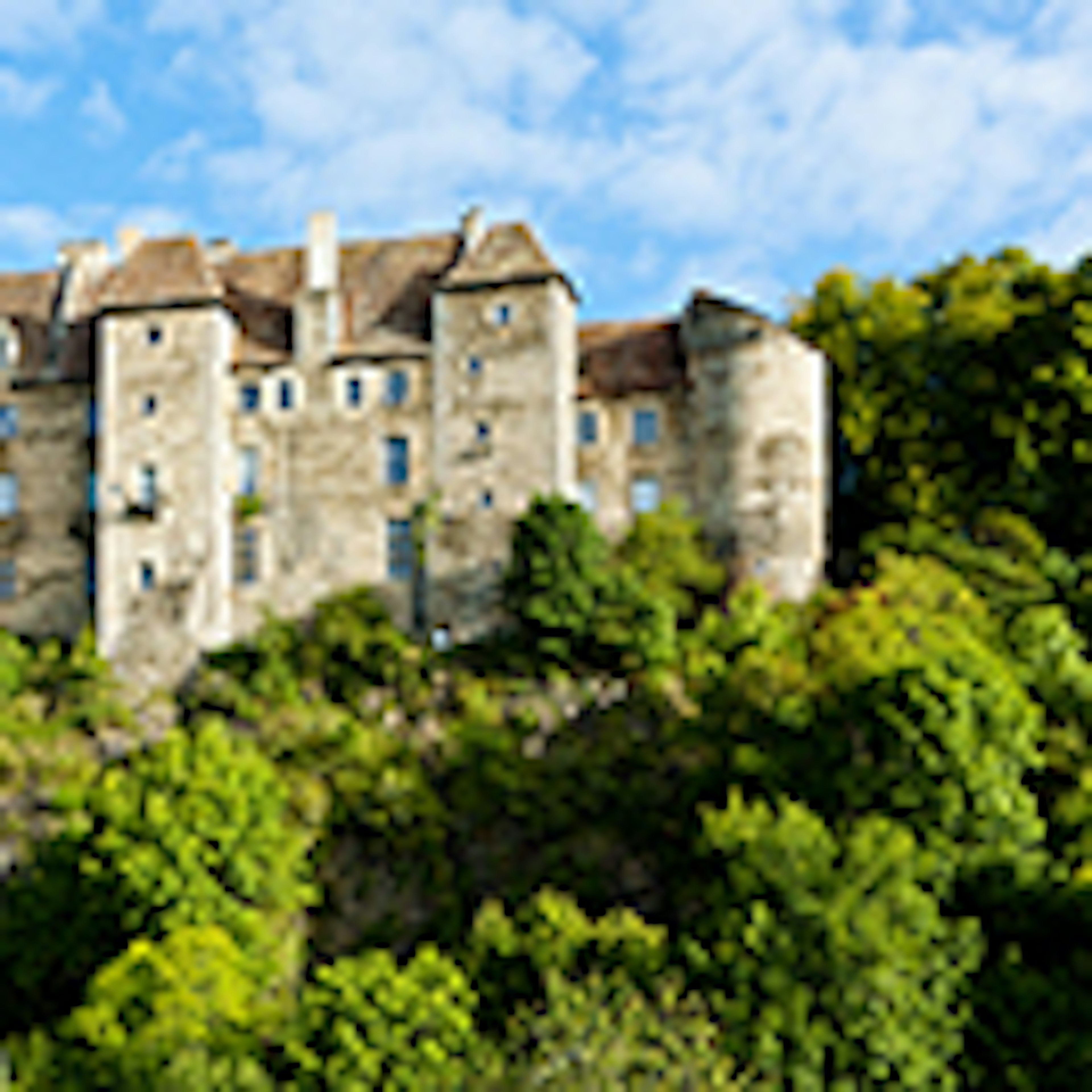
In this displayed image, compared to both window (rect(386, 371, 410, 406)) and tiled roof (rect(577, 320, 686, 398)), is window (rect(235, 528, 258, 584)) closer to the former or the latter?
window (rect(386, 371, 410, 406))

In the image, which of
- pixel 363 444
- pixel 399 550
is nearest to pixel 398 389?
pixel 363 444

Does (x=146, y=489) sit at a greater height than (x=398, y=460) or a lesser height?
lesser

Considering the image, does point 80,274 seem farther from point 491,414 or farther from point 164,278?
point 491,414

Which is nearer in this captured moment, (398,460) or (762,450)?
(762,450)

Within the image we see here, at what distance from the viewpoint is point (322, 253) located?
5516 centimetres

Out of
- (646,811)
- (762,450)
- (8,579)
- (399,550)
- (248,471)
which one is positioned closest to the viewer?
(646,811)

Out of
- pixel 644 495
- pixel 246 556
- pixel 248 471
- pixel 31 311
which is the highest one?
pixel 31 311

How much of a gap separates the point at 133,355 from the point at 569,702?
58.4 feet

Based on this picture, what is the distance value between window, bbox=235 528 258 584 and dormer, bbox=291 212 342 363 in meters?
5.63

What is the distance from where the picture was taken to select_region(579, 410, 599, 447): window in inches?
2124

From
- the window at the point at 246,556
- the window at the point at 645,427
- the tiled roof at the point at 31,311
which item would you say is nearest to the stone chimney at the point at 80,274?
the tiled roof at the point at 31,311

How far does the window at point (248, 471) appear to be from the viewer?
53.4 metres

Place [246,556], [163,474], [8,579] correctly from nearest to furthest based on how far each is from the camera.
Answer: [163,474]
[246,556]
[8,579]

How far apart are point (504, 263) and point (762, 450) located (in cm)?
985
